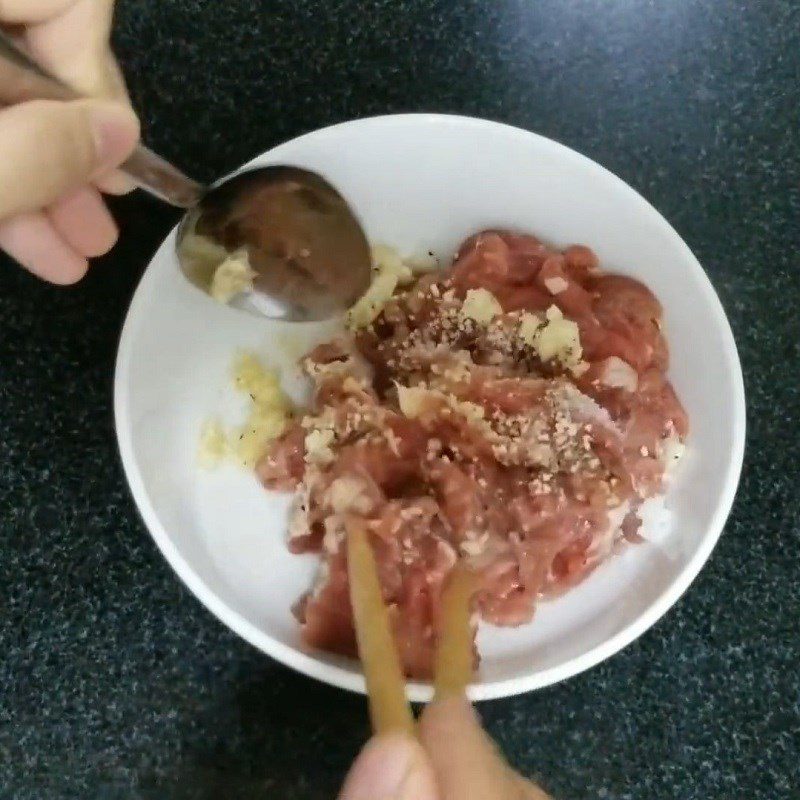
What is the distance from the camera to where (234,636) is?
39.4 inches

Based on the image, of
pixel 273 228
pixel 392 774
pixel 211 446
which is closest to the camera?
pixel 392 774

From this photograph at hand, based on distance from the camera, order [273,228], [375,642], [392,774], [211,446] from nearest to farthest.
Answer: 1. [392,774]
2. [375,642]
3. [273,228]
4. [211,446]

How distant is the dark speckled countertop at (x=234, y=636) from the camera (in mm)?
991

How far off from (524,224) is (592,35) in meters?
0.28

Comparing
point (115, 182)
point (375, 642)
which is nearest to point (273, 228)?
point (115, 182)

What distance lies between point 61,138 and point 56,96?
0.07 metres

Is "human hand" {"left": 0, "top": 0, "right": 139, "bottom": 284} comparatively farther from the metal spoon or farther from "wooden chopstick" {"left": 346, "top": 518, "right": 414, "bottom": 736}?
"wooden chopstick" {"left": 346, "top": 518, "right": 414, "bottom": 736}

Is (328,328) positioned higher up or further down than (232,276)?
further down

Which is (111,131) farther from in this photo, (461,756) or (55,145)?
(461,756)

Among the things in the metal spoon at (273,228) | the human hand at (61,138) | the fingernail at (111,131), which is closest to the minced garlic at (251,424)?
the metal spoon at (273,228)

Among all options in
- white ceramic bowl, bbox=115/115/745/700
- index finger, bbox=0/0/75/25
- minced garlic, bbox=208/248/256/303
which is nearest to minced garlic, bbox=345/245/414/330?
white ceramic bowl, bbox=115/115/745/700

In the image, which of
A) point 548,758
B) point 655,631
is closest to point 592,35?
point 655,631

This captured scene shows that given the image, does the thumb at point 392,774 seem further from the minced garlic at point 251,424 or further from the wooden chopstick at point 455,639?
the minced garlic at point 251,424

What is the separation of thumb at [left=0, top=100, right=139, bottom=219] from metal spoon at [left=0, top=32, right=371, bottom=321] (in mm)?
86
